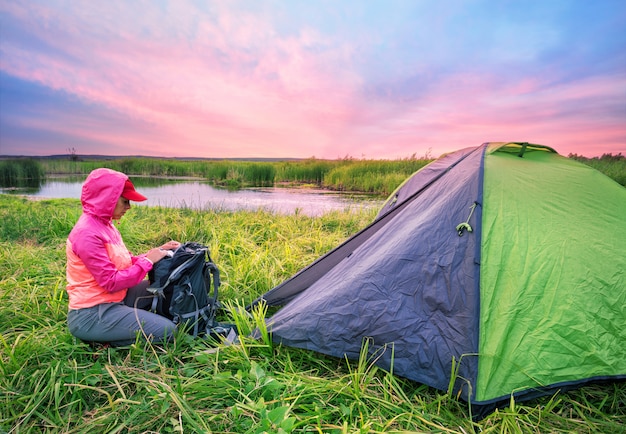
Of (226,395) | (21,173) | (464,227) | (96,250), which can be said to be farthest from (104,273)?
(21,173)

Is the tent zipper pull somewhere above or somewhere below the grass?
above

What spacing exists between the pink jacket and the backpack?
9.2 inches

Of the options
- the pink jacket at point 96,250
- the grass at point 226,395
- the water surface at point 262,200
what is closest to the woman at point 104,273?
the pink jacket at point 96,250

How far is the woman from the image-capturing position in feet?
6.38

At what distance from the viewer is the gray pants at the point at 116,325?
6.74 feet

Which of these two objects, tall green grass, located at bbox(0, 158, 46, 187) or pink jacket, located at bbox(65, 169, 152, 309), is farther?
tall green grass, located at bbox(0, 158, 46, 187)

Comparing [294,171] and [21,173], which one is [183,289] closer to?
[294,171]

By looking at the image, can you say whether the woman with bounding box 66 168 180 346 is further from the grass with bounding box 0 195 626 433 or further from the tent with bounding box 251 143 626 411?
the tent with bounding box 251 143 626 411

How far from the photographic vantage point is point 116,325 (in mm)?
2090

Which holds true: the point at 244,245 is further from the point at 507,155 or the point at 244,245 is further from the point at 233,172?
the point at 233,172

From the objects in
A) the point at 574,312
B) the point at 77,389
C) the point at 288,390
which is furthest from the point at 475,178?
the point at 77,389

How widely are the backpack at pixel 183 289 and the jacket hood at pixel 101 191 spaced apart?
0.53m

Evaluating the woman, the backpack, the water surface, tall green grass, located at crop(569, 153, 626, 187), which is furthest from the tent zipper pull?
tall green grass, located at crop(569, 153, 626, 187)

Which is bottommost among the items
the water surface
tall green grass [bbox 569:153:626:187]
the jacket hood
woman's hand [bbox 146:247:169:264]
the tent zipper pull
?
the water surface
